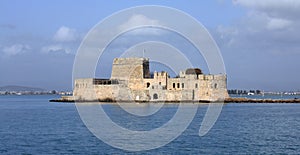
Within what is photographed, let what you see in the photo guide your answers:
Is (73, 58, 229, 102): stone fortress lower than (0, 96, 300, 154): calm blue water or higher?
higher

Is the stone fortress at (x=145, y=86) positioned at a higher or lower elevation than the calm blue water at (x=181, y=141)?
higher

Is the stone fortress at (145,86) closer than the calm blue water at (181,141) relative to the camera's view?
No

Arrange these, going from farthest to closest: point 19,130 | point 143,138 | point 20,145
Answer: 1. point 19,130
2. point 143,138
3. point 20,145

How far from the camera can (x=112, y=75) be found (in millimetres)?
39969

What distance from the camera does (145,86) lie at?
37156 millimetres

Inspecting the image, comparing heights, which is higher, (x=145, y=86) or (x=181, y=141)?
(x=145, y=86)

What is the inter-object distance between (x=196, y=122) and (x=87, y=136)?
658 cm

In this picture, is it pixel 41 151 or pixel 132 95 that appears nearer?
pixel 41 151

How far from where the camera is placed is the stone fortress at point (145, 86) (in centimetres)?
3475

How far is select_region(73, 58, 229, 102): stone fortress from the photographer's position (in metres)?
34.8

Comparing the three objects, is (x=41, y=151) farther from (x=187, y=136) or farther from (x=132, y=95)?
(x=132, y=95)

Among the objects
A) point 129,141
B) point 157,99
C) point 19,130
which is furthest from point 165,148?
point 157,99

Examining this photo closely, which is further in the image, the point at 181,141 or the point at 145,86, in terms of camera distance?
the point at 145,86

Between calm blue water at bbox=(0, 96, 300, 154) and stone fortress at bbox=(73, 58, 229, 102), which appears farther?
stone fortress at bbox=(73, 58, 229, 102)
